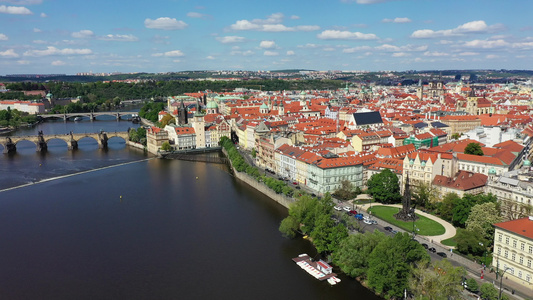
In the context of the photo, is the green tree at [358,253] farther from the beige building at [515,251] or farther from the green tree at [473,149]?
the green tree at [473,149]

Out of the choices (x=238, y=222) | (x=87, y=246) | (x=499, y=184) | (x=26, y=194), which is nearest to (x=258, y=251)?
(x=238, y=222)

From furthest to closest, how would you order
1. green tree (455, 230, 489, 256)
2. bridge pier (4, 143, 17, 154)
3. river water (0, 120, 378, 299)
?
bridge pier (4, 143, 17, 154)
green tree (455, 230, 489, 256)
river water (0, 120, 378, 299)

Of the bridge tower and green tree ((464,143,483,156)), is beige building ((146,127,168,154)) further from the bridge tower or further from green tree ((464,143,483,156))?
green tree ((464,143,483,156))

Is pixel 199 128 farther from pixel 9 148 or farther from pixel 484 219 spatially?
pixel 484 219

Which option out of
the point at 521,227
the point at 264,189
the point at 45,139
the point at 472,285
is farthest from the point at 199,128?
the point at 472,285

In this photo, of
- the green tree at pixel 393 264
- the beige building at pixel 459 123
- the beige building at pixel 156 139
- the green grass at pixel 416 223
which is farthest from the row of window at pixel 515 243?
the beige building at pixel 156 139

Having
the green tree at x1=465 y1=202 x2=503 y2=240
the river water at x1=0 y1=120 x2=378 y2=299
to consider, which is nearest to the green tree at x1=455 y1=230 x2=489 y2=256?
the green tree at x1=465 y1=202 x2=503 y2=240
